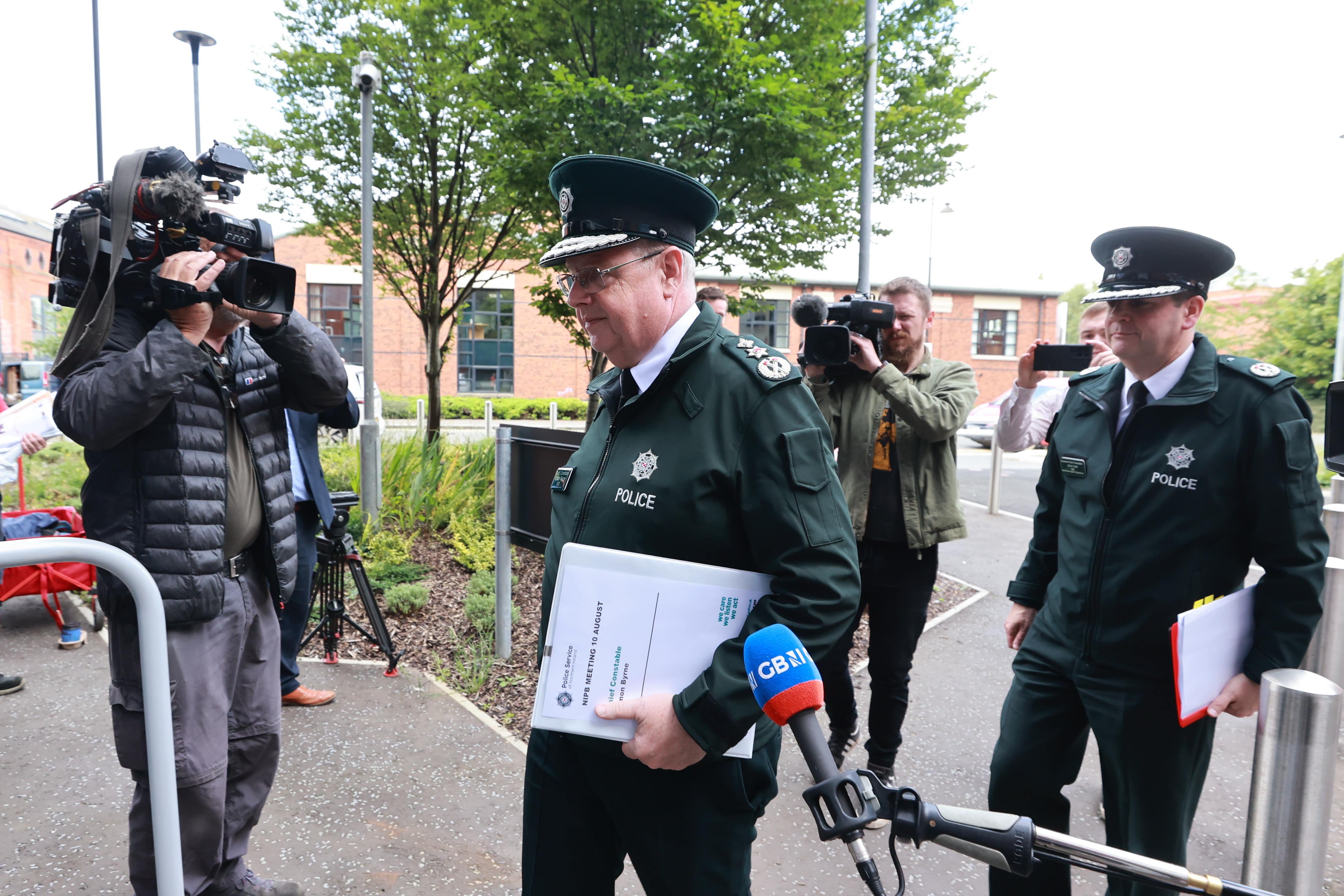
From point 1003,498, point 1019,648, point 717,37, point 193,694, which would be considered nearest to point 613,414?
point 193,694

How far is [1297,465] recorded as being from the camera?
6.89ft

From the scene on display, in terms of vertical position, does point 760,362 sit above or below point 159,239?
below

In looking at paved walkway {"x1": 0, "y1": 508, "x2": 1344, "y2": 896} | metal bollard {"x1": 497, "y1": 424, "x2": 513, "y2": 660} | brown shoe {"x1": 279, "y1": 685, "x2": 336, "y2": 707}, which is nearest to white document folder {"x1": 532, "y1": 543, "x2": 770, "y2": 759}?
paved walkway {"x1": 0, "y1": 508, "x2": 1344, "y2": 896}

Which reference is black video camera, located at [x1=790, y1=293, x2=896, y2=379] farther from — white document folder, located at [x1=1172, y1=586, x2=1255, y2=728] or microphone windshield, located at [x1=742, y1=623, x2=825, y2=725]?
microphone windshield, located at [x1=742, y1=623, x2=825, y2=725]

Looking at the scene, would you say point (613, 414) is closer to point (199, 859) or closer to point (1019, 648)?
point (1019, 648)

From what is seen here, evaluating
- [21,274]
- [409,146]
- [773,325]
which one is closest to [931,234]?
[773,325]

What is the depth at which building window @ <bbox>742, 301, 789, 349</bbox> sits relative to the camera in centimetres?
3206

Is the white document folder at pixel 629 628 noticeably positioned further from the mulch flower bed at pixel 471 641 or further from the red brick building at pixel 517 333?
the red brick building at pixel 517 333

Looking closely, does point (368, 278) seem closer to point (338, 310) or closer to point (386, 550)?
point (386, 550)

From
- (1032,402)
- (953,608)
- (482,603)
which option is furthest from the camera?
(953,608)

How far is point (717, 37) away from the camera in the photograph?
634 cm

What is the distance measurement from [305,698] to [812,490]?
380 cm

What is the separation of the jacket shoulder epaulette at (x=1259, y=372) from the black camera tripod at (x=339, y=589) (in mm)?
4172

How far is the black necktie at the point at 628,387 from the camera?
179cm
